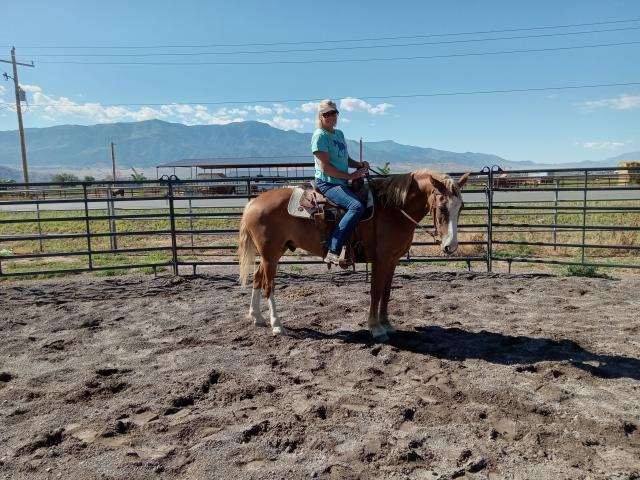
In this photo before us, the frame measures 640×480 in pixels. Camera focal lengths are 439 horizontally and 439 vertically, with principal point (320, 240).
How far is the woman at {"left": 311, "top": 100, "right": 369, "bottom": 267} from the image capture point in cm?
458

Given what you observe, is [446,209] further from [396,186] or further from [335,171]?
[335,171]

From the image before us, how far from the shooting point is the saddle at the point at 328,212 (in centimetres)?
478

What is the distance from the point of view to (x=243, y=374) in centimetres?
391

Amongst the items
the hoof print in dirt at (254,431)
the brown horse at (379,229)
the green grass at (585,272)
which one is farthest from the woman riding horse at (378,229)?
the green grass at (585,272)

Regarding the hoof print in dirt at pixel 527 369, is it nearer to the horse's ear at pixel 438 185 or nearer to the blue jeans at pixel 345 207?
the horse's ear at pixel 438 185

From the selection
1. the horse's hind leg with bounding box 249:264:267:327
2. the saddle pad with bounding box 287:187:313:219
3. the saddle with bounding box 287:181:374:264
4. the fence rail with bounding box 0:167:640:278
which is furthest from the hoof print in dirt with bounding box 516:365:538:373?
the fence rail with bounding box 0:167:640:278

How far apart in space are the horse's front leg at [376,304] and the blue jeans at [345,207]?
0.49 metres

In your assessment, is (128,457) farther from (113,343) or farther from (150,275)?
(150,275)

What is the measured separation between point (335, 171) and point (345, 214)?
1.52 feet

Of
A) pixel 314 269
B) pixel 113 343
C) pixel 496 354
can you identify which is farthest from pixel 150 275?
pixel 496 354

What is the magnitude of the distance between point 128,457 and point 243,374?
1.33 metres

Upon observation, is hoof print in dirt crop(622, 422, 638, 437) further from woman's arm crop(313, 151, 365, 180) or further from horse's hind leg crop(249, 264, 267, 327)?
horse's hind leg crop(249, 264, 267, 327)

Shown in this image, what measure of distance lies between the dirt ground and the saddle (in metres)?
0.97

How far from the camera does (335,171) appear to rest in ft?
15.1
